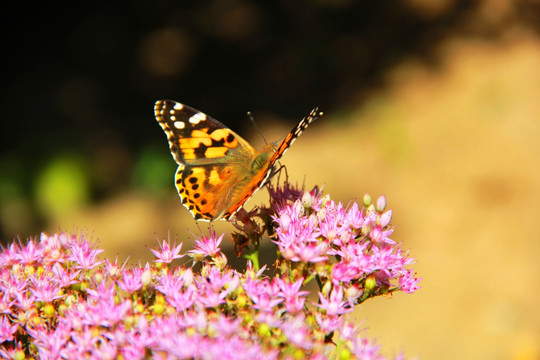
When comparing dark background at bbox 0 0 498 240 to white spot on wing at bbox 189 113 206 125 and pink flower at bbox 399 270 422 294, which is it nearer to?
white spot on wing at bbox 189 113 206 125

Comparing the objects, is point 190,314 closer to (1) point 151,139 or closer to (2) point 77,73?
(1) point 151,139

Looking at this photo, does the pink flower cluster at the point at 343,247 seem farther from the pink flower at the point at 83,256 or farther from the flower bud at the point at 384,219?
the pink flower at the point at 83,256

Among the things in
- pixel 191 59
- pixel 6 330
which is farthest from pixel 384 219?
pixel 191 59

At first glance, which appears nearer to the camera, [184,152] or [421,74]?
[184,152]

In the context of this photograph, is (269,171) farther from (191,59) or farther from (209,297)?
(191,59)

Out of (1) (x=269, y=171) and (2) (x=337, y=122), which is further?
(2) (x=337, y=122)

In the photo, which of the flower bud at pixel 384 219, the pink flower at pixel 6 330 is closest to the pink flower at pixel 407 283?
the flower bud at pixel 384 219

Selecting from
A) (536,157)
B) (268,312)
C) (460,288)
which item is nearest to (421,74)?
(536,157)
